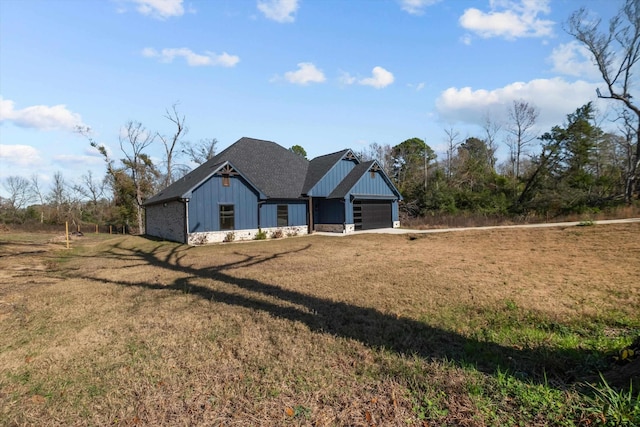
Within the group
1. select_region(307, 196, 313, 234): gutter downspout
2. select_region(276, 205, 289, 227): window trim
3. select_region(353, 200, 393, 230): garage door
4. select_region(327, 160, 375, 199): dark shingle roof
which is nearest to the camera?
select_region(276, 205, 289, 227): window trim

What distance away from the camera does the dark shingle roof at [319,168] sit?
2429 cm

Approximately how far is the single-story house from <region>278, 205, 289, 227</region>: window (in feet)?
0.24

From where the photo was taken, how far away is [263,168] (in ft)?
81.5

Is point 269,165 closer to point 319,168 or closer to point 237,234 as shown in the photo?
point 319,168

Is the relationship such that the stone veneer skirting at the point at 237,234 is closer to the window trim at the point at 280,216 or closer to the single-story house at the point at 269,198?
the single-story house at the point at 269,198

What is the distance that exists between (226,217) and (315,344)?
16985 millimetres

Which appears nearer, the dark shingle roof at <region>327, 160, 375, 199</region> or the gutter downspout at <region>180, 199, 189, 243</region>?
the gutter downspout at <region>180, 199, 189, 243</region>

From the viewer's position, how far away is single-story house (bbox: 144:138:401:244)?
19.6 metres

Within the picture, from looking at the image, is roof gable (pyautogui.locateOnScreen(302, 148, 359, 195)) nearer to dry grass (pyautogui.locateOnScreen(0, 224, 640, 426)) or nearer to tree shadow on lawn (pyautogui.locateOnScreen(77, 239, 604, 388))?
dry grass (pyautogui.locateOnScreen(0, 224, 640, 426))

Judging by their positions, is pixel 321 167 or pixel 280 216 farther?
pixel 321 167

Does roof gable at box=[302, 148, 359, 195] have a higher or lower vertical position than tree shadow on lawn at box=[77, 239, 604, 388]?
higher

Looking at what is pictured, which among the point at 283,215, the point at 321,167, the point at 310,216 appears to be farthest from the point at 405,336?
the point at 321,167

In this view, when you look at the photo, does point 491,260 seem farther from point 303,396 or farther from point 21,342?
point 21,342

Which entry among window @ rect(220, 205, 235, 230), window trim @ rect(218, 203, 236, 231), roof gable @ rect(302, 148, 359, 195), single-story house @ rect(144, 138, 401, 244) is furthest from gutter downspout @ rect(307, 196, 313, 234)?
window @ rect(220, 205, 235, 230)
